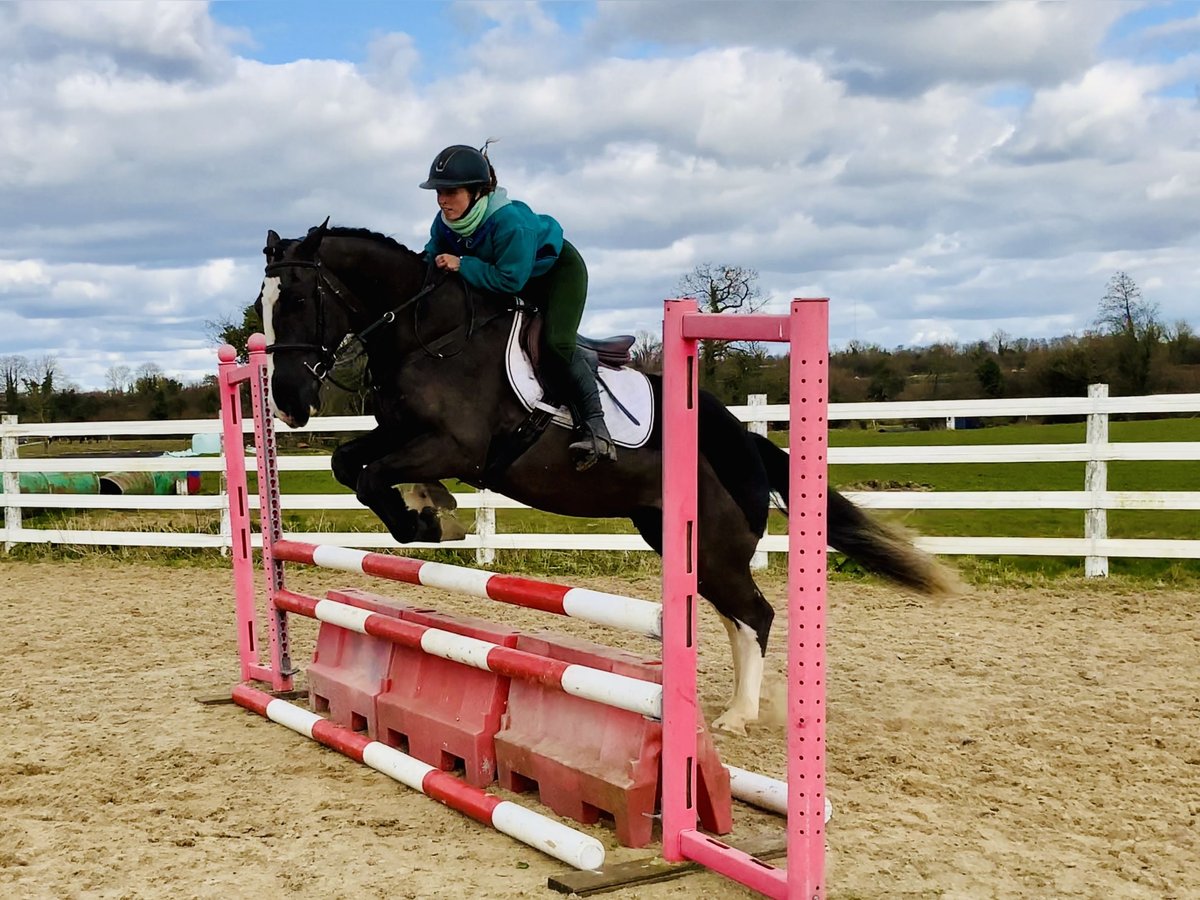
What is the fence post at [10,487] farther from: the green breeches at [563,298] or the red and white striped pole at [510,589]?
the green breeches at [563,298]

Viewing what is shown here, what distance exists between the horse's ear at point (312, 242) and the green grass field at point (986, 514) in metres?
2.65

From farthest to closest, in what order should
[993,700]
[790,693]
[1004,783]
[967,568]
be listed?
[967,568], [993,700], [1004,783], [790,693]

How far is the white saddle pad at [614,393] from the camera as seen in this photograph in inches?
155

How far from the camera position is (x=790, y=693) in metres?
2.60

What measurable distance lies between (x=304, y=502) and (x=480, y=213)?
20.4ft

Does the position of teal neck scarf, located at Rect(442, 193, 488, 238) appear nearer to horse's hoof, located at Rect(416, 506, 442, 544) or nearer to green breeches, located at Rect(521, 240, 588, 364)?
green breeches, located at Rect(521, 240, 588, 364)

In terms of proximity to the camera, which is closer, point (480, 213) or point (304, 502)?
point (480, 213)

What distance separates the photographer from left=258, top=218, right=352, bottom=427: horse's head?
3828mm

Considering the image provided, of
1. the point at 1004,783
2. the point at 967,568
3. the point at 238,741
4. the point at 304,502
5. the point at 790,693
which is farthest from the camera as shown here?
the point at 304,502

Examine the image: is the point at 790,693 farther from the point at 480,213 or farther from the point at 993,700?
the point at 993,700

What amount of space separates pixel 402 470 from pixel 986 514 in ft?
44.6

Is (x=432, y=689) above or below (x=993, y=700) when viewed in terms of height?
above

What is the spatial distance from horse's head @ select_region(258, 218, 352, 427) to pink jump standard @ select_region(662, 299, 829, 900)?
1480 millimetres

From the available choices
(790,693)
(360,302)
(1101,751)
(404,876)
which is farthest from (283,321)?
(1101,751)
